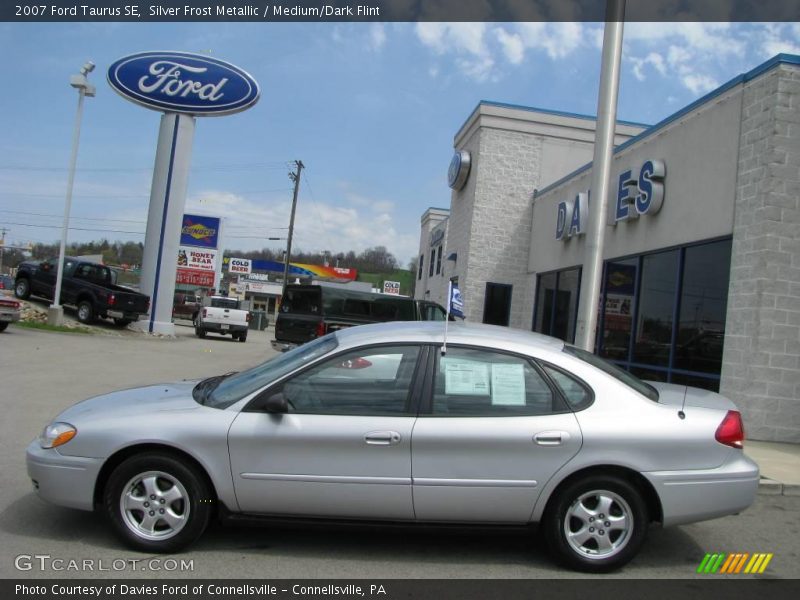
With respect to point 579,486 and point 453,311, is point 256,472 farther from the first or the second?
point 453,311

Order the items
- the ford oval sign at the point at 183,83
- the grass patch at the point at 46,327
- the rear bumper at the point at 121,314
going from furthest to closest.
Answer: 1. the ford oval sign at the point at 183,83
2. the rear bumper at the point at 121,314
3. the grass patch at the point at 46,327

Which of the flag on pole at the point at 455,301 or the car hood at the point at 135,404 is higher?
the flag on pole at the point at 455,301

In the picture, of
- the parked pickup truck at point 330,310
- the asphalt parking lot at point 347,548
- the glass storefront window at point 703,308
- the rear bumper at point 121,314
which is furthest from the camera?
the rear bumper at point 121,314

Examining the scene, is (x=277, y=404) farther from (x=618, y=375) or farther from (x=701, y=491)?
(x=701, y=491)

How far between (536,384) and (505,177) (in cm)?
1749

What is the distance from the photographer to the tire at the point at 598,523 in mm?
4160

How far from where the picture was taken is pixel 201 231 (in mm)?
46969

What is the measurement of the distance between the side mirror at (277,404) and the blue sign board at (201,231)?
4478 centimetres

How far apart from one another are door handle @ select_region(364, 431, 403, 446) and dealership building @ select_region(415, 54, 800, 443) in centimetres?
607

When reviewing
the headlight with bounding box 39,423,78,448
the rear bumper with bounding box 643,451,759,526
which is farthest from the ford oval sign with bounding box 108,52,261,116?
the rear bumper with bounding box 643,451,759,526

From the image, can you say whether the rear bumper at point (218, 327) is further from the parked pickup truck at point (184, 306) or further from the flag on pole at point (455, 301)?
the flag on pole at point (455, 301)

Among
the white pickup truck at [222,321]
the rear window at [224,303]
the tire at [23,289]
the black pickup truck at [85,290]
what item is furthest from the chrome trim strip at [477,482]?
the rear window at [224,303]
